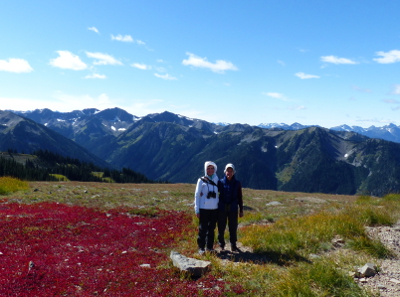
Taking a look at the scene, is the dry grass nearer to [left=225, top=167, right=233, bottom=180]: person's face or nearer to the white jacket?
the white jacket

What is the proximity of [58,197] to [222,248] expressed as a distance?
20494 millimetres

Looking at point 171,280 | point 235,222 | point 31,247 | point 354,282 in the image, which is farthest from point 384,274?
point 31,247

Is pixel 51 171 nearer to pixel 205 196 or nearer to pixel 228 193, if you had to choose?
pixel 205 196

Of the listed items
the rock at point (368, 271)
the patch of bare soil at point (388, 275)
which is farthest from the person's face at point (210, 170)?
the patch of bare soil at point (388, 275)

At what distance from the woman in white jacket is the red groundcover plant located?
2.01 meters

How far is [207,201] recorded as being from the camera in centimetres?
1013

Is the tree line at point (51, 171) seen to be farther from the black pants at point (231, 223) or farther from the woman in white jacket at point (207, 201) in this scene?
the black pants at point (231, 223)

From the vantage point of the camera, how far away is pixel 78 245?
39.5 ft

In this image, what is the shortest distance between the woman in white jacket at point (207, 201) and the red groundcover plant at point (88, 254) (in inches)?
79.0

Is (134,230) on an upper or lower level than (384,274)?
lower

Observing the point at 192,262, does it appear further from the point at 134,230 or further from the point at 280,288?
the point at 134,230

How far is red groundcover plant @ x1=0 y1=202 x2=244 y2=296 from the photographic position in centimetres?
744

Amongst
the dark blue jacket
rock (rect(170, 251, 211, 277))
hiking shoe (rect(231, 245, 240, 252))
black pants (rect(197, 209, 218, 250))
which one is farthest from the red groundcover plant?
the dark blue jacket

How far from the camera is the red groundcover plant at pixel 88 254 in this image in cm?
744
